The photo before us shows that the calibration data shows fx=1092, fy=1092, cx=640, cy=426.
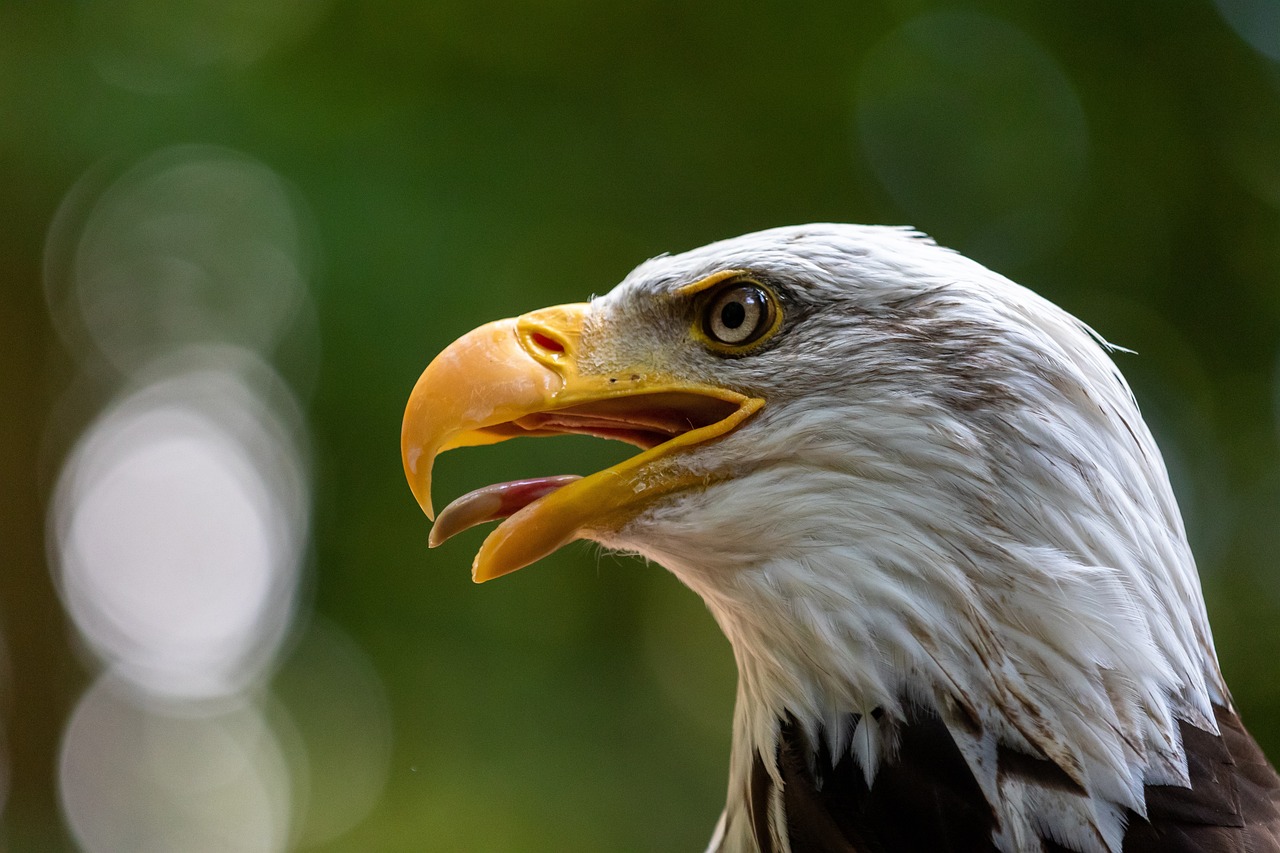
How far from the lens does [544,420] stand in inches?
80.1

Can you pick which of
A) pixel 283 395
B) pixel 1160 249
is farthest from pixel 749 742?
pixel 283 395

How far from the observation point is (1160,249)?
5633 mm

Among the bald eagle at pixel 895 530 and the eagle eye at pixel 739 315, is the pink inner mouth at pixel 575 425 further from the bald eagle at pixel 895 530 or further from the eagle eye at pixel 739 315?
the eagle eye at pixel 739 315

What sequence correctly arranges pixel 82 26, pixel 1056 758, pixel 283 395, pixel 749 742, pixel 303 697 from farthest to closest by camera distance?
pixel 303 697 < pixel 283 395 < pixel 82 26 < pixel 749 742 < pixel 1056 758

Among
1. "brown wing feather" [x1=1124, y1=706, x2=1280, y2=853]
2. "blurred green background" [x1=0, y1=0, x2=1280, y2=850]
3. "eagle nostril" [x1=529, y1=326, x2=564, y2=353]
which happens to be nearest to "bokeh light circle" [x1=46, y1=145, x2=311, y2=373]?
"blurred green background" [x1=0, y1=0, x2=1280, y2=850]

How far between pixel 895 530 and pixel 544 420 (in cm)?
67

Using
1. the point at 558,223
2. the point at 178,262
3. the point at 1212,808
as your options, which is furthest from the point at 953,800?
the point at 178,262

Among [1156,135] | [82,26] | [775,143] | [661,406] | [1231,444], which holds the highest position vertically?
[82,26]

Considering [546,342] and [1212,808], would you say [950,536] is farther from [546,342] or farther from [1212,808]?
[546,342]

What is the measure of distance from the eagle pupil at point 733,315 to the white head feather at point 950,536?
0.07 meters

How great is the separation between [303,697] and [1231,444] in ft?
20.1

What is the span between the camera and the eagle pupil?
197 centimetres

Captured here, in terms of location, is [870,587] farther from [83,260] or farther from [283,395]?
[83,260]

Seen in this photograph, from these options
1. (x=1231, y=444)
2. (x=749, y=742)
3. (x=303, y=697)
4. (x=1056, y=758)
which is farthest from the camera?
(x=303, y=697)
